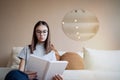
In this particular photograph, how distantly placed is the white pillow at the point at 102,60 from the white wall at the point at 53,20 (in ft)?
3.21

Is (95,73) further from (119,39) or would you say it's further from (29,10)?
(29,10)

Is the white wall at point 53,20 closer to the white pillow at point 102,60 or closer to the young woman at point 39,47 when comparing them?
the white pillow at point 102,60

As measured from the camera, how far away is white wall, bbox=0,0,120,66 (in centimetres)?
334

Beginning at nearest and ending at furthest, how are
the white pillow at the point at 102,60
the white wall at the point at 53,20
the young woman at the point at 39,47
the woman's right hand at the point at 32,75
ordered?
the woman's right hand at the point at 32,75 < the young woman at the point at 39,47 < the white pillow at the point at 102,60 < the white wall at the point at 53,20

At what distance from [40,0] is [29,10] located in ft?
0.85

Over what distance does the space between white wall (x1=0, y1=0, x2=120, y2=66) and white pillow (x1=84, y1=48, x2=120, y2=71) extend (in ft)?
3.21

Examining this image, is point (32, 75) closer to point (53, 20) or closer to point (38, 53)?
point (38, 53)

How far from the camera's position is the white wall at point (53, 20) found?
3.34m

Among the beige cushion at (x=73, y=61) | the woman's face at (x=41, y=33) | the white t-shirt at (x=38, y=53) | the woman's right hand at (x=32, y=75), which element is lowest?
the beige cushion at (x=73, y=61)

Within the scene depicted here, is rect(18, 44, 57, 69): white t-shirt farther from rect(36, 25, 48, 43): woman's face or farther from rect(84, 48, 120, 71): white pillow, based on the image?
rect(84, 48, 120, 71): white pillow

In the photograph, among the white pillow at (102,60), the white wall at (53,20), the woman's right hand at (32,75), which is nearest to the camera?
the woman's right hand at (32,75)

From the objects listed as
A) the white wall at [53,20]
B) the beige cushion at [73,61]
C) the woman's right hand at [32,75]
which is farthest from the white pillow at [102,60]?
the white wall at [53,20]

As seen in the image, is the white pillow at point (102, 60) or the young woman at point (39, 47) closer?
the young woman at point (39, 47)

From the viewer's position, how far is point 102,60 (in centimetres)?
228
